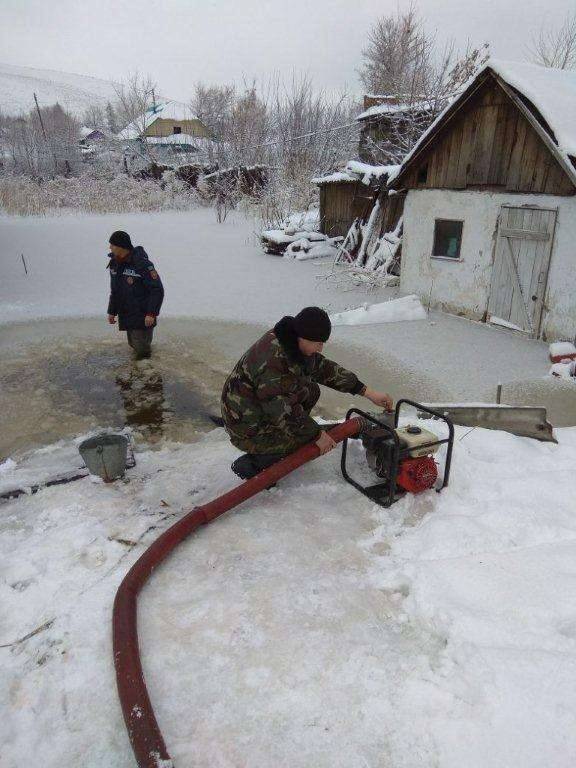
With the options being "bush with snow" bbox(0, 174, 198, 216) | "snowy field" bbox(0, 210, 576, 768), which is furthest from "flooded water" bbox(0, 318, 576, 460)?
"bush with snow" bbox(0, 174, 198, 216)

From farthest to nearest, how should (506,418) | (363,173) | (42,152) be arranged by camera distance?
(42,152) → (363,173) → (506,418)

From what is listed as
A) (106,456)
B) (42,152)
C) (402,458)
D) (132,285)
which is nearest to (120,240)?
(132,285)

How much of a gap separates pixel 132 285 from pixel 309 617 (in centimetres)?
533

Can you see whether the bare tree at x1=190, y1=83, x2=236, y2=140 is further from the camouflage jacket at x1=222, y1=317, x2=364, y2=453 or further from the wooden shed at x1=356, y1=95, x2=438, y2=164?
the camouflage jacket at x1=222, y1=317, x2=364, y2=453

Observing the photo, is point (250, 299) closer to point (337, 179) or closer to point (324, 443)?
point (337, 179)

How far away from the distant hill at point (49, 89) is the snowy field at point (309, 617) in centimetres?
12061

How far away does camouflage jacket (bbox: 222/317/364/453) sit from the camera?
11.4ft

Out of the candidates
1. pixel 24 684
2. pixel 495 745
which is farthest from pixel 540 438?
pixel 24 684

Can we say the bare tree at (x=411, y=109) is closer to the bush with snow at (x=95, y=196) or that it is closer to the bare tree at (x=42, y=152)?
the bush with snow at (x=95, y=196)

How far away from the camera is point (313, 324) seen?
10.8ft

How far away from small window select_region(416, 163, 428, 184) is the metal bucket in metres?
9.00

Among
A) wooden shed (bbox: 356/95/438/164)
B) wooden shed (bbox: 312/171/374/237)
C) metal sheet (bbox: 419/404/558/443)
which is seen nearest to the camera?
metal sheet (bbox: 419/404/558/443)

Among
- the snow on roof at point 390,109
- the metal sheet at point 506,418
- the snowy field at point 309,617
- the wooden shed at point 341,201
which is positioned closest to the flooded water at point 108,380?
the snowy field at point 309,617

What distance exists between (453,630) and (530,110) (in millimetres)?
8637
